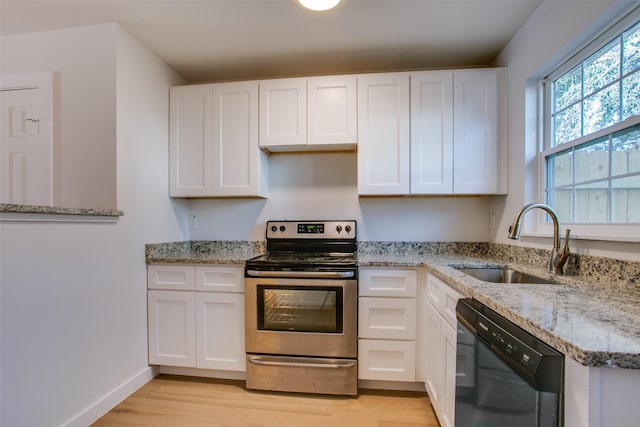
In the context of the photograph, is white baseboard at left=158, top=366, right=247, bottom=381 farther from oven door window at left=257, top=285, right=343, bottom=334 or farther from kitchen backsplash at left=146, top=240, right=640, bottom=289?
kitchen backsplash at left=146, top=240, right=640, bottom=289

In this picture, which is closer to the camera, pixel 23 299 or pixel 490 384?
pixel 490 384

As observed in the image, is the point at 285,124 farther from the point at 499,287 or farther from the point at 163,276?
the point at 499,287

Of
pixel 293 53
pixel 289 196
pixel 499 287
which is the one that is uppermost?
pixel 293 53

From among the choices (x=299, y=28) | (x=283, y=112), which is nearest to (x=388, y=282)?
(x=283, y=112)

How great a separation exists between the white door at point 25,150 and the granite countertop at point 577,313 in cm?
255

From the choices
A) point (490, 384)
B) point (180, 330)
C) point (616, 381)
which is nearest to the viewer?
point (616, 381)

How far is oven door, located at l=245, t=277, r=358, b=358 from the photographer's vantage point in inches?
70.1

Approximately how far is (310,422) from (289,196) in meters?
1.60

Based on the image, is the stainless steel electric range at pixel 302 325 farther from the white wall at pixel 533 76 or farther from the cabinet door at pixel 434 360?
the white wall at pixel 533 76

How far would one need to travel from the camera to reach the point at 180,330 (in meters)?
1.97

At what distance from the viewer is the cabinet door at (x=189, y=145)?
7.27ft

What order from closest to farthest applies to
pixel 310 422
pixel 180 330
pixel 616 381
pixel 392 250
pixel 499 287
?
pixel 616 381 < pixel 499 287 < pixel 310 422 < pixel 180 330 < pixel 392 250

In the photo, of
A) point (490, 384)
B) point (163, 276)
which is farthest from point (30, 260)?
point (490, 384)

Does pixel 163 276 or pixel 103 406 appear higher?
pixel 163 276
